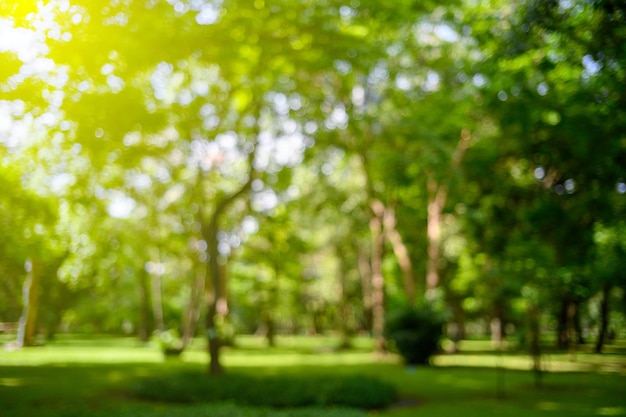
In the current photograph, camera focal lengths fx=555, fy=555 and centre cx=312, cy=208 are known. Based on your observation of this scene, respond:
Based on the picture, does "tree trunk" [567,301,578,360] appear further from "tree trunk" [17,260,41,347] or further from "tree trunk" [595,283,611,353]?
"tree trunk" [17,260,41,347]

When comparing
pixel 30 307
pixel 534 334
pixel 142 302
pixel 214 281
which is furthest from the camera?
pixel 142 302

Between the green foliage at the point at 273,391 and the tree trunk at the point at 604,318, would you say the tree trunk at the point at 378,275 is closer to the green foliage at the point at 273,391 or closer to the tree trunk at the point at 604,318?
the green foliage at the point at 273,391

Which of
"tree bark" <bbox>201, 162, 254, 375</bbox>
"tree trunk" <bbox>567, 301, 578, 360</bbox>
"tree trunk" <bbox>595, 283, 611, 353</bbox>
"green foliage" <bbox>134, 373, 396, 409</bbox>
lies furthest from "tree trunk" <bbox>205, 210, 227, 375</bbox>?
"tree trunk" <bbox>595, 283, 611, 353</bbox>

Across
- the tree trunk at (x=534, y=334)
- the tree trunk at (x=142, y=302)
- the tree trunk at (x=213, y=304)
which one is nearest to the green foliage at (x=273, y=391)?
the tree trunk at (x=213, y=304)

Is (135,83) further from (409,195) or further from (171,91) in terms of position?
(409,195)

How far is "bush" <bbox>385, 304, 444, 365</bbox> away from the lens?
2455cm

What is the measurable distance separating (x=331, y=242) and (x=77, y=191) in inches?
1060

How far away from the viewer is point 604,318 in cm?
1303

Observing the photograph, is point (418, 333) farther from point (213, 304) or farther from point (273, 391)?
point (273, 391)

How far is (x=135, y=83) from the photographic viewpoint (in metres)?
14.6

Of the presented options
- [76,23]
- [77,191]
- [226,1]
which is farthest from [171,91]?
[76,23]

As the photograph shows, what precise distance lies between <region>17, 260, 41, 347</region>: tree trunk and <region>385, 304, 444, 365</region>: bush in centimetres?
1650

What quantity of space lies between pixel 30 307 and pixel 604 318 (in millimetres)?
12940

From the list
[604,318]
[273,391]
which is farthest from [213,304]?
[604,318]
